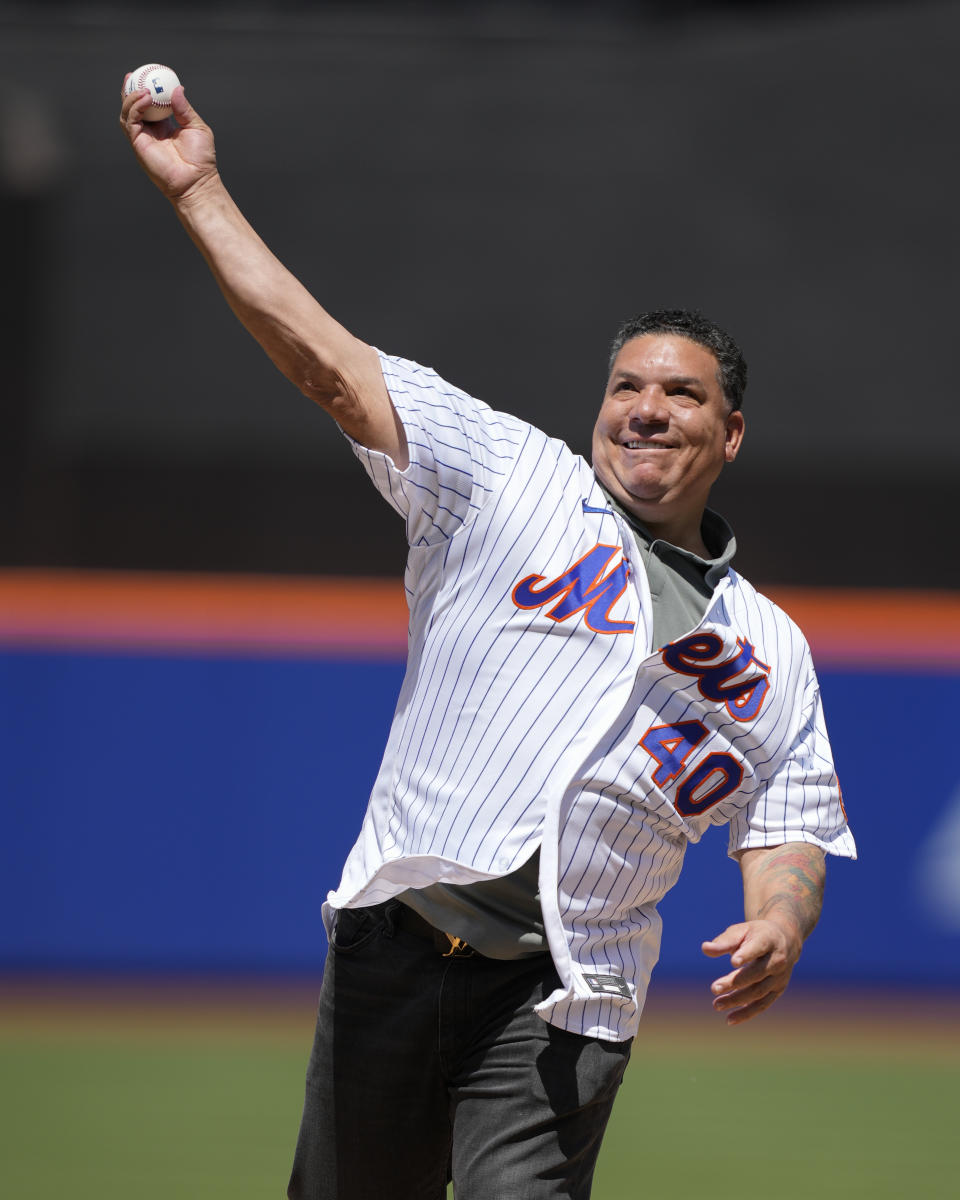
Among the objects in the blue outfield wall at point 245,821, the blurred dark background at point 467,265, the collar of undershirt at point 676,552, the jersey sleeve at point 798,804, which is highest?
the blurred dark background at point 467,265

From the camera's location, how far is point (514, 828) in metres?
1.57

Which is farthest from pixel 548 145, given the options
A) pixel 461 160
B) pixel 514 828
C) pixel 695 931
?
pixel 514 828

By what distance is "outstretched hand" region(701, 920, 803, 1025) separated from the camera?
1.51 metres

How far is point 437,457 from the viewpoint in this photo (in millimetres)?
1546

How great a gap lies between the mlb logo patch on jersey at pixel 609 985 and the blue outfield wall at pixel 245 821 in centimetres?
272

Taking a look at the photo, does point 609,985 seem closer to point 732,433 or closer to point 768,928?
point 768,928

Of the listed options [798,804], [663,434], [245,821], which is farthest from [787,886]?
[245,821]

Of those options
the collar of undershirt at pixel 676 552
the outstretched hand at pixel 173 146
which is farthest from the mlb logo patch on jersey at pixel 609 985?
the outstretched hand at pixel 173 146

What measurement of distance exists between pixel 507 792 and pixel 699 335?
72cm

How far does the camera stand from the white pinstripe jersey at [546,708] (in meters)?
1.56

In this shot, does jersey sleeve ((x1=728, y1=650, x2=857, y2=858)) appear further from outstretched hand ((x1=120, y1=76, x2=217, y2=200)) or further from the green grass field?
the green grass field

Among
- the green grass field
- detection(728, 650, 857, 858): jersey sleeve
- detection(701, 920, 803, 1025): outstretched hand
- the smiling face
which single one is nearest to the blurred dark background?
the green grass field

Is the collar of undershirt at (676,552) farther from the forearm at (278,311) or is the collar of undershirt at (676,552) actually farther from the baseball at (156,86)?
the baseball at (156,86)

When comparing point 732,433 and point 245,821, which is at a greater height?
point 732,433
